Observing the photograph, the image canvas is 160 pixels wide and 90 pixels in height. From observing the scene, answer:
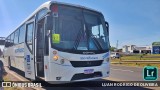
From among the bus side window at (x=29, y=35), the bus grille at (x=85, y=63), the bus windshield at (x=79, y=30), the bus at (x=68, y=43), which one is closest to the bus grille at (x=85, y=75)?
the bus at (x=68, y=43)

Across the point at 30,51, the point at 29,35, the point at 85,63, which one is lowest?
the point at 85,63

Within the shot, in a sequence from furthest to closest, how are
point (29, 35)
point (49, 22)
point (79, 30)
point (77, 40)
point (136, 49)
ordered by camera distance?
point (136, 49)
point (29, 35)
point (79, 30)
point (77, 40)
point (49, 22)

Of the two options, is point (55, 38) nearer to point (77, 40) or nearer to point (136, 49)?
point (77, 40)

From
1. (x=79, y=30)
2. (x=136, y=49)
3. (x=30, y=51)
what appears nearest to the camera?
(x=79, y=30)

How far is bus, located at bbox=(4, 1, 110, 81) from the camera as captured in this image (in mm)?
8703

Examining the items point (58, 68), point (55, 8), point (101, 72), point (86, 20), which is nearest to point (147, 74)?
point (101, 72)

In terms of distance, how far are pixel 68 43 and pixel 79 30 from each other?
87 centimetres

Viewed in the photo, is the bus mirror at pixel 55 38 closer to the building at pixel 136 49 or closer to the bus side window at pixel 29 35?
the bus side window at pixel 29 35

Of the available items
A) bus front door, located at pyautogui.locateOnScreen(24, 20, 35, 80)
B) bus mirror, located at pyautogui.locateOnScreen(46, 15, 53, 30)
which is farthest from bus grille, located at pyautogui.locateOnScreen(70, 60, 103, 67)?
bus front door, located at pyautogui.locateOnScreen(24, 20, 35, 80)

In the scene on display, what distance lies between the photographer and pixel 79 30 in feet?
31.0

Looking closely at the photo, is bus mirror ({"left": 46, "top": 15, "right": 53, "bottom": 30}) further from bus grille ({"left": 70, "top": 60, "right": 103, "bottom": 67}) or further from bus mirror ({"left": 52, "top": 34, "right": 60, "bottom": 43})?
bus grille ({"left": 70, "top": 60, "right": 103, "bottom": 67})

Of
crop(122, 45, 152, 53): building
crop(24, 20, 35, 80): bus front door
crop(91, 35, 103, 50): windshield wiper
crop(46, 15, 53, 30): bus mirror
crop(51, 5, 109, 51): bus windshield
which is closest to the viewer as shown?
crop(46, 15, 53, 30): bus mirror

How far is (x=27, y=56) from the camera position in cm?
1139

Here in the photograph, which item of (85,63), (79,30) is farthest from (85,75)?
(79,30)
